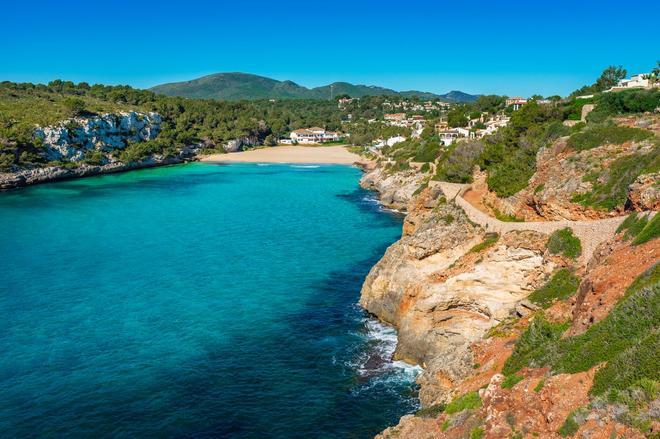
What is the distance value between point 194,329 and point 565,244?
23.3 metres

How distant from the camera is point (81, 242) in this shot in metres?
56.9

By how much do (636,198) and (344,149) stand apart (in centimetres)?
14624

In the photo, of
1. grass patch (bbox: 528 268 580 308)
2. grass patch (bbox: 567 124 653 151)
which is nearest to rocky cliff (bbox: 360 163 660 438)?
grass patch (bbox: 528 268 580 308)

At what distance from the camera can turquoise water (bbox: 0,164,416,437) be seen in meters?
24.9

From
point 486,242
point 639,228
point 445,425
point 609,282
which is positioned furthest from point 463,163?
point 445,425

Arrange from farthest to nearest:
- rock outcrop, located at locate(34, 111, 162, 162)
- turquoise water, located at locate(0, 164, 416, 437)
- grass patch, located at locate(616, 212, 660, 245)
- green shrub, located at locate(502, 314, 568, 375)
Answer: rock outcrop, located at locate(34, 111, 162, 162), turquoise water, located at locate(0, 164, 416, 437), grass patch, located at locate(616, 212, 660, 245), green shrub, located at locate(502, 314, 568, 375)

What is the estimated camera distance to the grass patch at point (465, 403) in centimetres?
1852

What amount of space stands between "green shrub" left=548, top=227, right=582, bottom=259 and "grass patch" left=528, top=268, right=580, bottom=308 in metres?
1.17

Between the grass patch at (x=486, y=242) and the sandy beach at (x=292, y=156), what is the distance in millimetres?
107876

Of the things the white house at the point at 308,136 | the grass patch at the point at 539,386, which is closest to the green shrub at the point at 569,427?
the grass patch at the point at 539,386

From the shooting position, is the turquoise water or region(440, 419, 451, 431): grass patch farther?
the turquoise water

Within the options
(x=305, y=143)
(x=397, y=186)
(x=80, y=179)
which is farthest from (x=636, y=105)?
(x=305, y=143)

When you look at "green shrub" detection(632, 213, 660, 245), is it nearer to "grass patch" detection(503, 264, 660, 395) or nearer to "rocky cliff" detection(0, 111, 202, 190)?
"grass patch" detection(503, 264, 660, 395)

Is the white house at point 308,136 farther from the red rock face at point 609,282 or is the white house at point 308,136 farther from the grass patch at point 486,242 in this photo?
the red rock face at point 609,282
